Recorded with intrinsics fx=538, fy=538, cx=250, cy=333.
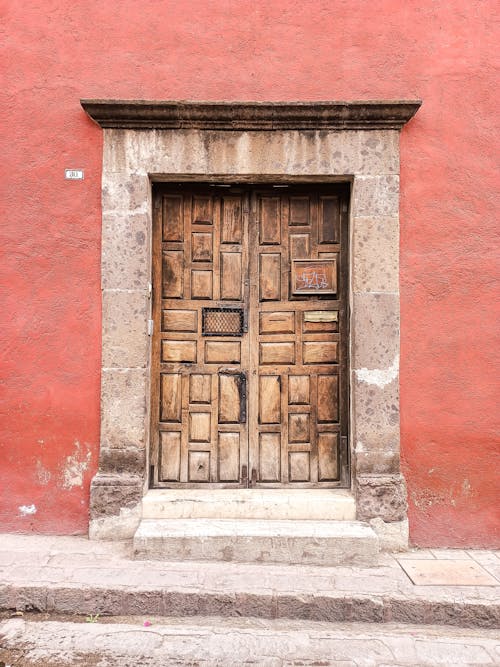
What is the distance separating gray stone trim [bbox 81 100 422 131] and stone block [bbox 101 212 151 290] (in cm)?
71

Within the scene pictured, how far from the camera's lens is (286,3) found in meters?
4.02

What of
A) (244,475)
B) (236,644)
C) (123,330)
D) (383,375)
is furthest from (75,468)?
(383,375)

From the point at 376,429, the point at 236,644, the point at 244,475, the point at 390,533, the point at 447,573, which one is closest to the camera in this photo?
the point at 236,644

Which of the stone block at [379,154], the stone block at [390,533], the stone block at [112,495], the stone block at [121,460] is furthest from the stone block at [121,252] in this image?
the stone block at [390,533]

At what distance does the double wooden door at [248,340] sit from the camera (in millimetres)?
4156

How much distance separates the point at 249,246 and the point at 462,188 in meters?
1.64

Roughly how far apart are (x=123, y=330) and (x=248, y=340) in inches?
37.4

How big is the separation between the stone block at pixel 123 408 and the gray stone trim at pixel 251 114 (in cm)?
185

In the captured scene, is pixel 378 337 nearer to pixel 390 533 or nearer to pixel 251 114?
pixel 390 533

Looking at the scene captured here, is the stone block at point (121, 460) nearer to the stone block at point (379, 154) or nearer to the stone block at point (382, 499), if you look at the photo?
the stone block at point (382, 499)

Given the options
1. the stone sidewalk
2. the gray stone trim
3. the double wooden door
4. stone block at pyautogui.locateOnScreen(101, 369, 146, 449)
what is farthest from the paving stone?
the gray stone trim

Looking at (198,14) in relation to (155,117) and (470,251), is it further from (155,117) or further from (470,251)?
(470,251)

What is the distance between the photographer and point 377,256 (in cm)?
397

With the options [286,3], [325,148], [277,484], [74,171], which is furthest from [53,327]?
[286,3]
